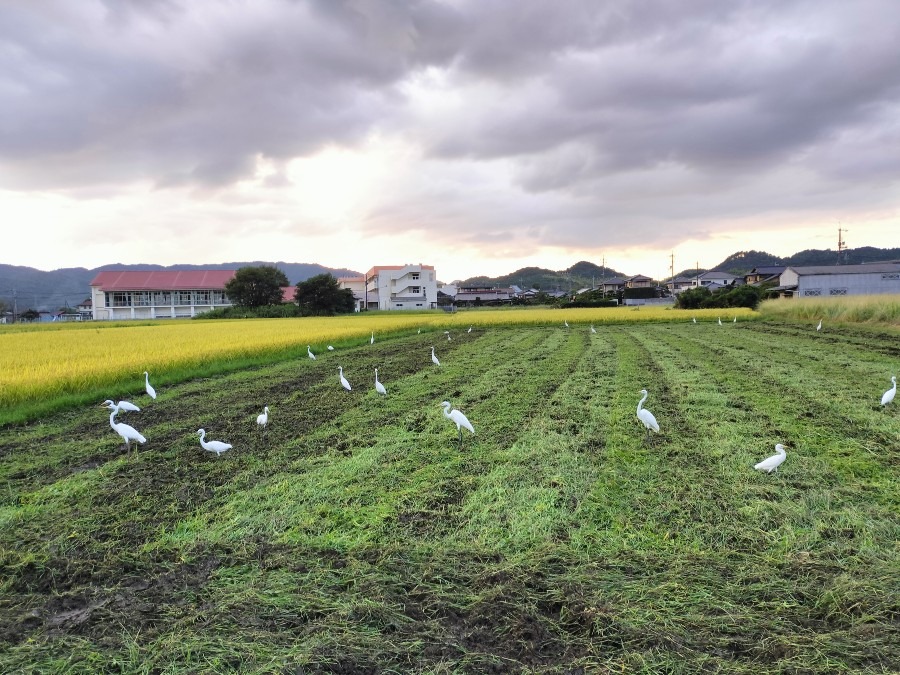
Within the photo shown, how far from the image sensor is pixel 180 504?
480 cm

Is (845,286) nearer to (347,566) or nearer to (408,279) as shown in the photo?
(408,279)

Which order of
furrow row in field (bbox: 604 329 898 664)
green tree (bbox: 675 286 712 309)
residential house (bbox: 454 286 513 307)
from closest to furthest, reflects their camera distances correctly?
1. furrow row in field (bbox: 604 329 898 664)
2. green tree (bbox: 675 286 712 309)
3. residential house (bbox: 454 286 513 307)

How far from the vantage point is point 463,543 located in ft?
12.7

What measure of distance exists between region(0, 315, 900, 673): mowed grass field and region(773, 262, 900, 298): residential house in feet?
184

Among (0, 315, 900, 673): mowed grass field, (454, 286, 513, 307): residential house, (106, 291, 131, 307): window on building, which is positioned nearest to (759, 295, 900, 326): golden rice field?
(0, 315, 900, 673): mowed grass field

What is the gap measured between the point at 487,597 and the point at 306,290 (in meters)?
55.5

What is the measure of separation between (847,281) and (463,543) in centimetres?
6608

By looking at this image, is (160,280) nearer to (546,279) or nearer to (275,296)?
(275,296)

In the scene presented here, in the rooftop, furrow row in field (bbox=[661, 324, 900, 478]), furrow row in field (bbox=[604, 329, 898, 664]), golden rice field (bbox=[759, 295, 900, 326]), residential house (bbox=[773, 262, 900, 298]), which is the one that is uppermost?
the rooftop

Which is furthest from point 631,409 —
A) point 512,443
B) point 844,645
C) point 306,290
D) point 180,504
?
point 306,290

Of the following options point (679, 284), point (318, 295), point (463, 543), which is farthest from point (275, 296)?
point (679, 284)

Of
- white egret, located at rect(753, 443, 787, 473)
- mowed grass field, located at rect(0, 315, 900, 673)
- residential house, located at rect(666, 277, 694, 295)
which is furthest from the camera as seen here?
residential house, located at rect(666, 277, 694, 295)

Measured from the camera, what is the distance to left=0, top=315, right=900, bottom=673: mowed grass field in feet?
9.09

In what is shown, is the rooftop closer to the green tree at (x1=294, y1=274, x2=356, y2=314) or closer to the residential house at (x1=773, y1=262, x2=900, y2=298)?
the green tree at (x1=294, y1=274, x2=356, y2=314)
